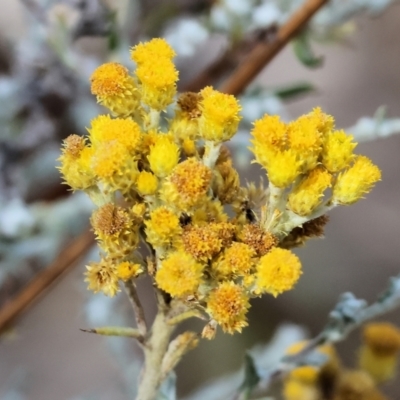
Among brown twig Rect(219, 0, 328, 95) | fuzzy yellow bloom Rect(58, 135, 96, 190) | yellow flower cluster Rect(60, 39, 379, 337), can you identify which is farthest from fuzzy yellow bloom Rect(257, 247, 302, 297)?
brown twig Rect(219, 0, 328, 95)

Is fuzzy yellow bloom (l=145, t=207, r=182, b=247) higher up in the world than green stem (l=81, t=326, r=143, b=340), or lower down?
higher up

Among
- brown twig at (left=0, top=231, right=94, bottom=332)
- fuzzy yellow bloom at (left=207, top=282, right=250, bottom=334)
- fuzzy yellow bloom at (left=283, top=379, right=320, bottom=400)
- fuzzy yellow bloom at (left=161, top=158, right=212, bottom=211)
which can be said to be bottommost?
fuzzy yellow bloom at (left=283, top=379, right=320, bottom=400)

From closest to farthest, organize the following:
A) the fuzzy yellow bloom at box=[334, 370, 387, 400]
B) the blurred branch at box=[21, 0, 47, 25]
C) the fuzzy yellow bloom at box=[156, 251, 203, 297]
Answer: the fuzzy yellow bloom at box=[156, 251, 203, 297]
the fuzzy yellow bloom at box=[334, 370, 387, 400]
the blurred branch at box=[21, 0, 47, 25]

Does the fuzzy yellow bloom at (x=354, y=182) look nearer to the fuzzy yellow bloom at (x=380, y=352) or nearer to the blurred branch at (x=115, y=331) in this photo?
the blurred branch at (x=115, y=331)

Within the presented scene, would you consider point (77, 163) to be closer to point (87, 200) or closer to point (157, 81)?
point (157, 81)

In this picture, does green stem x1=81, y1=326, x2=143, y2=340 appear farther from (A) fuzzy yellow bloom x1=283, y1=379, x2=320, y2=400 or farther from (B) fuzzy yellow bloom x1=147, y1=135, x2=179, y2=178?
(A) fuzzy yellow bloom x1=283, y1=379, x2=320, y2=400

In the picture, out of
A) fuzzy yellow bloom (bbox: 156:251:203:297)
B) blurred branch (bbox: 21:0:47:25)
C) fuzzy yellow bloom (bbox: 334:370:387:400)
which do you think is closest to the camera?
fuzzy yellow bloom (bbox: 156:251:203:297)

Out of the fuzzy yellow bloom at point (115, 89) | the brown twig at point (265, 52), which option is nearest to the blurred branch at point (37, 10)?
the brown twig at point (265, 52)
